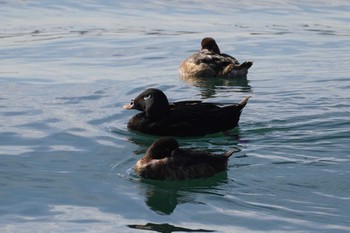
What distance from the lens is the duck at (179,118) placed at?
15.2m

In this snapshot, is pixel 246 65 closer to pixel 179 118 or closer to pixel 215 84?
pixel 215 84

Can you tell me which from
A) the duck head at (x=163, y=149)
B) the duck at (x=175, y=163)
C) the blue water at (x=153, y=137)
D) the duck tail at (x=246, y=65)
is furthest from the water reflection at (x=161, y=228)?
the duck tail at (x=246, y=65)

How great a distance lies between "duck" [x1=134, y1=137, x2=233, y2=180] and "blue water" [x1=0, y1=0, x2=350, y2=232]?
14 centimetres

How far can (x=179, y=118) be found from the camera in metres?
15.3

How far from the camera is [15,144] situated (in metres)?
14.6

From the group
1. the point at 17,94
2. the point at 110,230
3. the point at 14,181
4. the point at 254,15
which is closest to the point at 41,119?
the point at 17,94

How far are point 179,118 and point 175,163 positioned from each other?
8.66 feet

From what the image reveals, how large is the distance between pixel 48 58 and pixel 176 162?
35.1ft

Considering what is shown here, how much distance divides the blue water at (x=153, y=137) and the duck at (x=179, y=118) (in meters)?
0.18

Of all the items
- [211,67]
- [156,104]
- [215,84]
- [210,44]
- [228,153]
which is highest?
[210,44]

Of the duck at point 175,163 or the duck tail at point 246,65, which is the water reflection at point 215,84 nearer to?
the duck tail at point 246,65

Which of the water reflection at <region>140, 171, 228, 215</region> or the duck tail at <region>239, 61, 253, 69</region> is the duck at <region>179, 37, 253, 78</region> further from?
the water reflection at <region>140, 171, 228, 215</region>

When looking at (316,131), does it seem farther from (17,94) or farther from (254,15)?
(254,15)

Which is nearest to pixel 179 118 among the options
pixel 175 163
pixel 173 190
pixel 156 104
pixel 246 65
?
pixel 156 104
